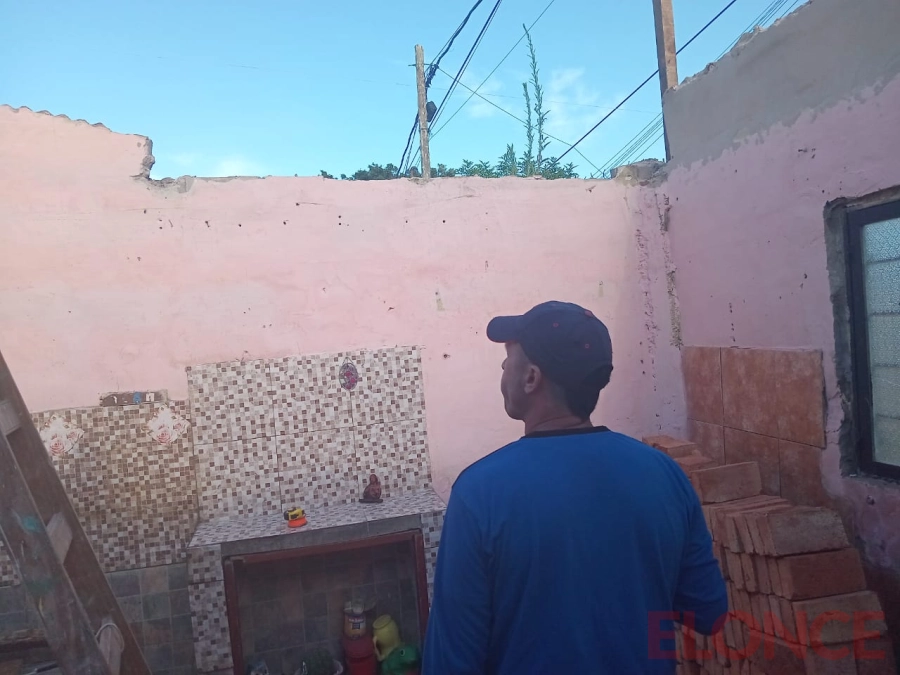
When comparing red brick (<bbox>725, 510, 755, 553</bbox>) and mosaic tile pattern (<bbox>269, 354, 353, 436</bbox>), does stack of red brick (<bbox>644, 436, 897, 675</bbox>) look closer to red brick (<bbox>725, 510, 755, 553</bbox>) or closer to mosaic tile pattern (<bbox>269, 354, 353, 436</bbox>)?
red brick (<bbox>725, 510, 755, 553</bbox>)

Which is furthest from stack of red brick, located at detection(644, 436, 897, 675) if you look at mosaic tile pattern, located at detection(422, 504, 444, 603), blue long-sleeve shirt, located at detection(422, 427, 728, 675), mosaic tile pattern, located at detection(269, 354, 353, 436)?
mosaic tile pattern, located at detection(269, 354, 353, 436)

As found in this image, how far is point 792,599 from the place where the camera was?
2.79 m

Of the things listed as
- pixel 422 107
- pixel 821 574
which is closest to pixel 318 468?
pixel 821 574

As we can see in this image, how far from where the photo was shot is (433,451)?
4.19 meters

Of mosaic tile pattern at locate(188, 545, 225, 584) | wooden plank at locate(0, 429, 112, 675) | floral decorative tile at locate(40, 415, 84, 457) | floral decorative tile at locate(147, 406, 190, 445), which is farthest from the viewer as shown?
floral decorative tile at locate(147, 406, 190, 445)

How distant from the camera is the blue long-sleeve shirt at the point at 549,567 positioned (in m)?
1.24

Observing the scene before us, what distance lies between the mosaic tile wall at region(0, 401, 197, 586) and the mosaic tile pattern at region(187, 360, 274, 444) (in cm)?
11

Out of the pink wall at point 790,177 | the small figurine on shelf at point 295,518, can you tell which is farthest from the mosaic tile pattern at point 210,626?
the pink wall at point 790,177

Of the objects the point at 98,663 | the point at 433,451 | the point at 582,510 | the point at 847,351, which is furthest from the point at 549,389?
the point at 433,451

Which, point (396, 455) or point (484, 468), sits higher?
point (484, 468)

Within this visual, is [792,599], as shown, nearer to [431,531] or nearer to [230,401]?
[431,531]

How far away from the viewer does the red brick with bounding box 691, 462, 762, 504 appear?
3.44 meters

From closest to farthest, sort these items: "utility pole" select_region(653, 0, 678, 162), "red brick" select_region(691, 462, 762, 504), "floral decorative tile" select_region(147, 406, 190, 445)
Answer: "red brick" select_region(691, 462, 762, 504) < "floral decorative tile" select_region(147, 406, 190, 445) < "utility pole" select_region(653, 0, 678, 162)

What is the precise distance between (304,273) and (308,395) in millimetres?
761
